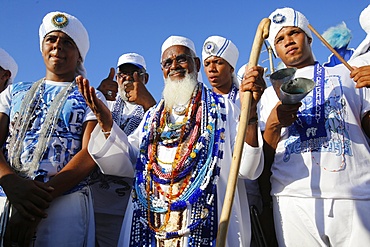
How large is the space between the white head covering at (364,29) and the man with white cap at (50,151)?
2.59 metres

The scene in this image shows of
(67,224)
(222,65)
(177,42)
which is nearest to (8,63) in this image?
(177,42)

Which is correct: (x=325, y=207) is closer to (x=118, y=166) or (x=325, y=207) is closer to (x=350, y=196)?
(x=350, y=196)

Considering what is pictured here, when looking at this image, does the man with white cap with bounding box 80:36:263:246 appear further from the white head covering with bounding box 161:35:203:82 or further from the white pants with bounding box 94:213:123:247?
the white pants with bounding box 94:213:123:247

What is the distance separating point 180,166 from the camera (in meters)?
3.32

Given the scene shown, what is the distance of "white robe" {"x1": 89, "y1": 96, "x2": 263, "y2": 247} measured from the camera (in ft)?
10.5

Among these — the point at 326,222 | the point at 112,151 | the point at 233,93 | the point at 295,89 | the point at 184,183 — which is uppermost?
the point at 233,93

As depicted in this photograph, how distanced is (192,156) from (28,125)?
137cm

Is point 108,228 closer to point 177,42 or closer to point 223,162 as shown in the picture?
point 223,162

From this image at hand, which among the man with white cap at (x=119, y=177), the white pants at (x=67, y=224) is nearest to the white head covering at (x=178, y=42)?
the man with white cap at (x=119, y=177)

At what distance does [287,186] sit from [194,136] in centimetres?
82

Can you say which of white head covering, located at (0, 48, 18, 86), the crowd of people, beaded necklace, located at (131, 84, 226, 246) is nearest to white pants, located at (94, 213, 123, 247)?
the crowd of people

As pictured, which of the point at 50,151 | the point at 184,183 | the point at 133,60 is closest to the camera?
the point at 184,183

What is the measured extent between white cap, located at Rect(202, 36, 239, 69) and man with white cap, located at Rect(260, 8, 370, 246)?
2.20m

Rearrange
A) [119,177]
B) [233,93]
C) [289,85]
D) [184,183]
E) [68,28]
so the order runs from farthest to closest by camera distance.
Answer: [233,93], [119,177], [68,28], [184,183], [289,85]
